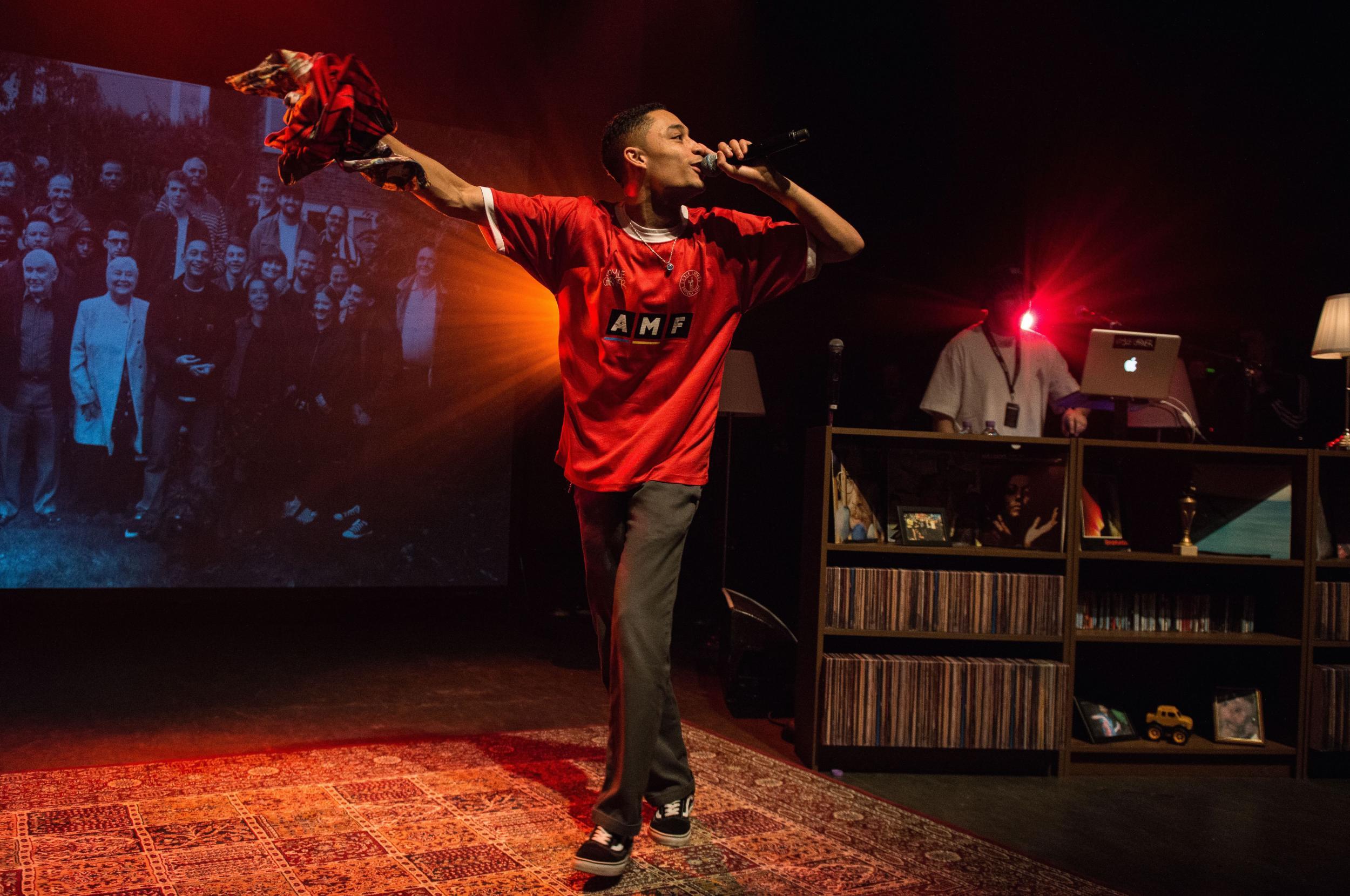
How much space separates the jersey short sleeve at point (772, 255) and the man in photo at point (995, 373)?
2.38m

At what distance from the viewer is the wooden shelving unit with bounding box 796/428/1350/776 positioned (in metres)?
3.50

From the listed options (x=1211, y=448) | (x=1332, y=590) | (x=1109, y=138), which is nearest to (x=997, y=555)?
(x=1211, y=448)

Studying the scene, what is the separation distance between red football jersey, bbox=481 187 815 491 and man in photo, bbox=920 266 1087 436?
2508mm

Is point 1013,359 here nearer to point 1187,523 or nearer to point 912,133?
point 1187,523

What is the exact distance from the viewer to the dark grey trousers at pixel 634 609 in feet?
6.98

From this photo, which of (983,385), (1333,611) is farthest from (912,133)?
(1333,611)

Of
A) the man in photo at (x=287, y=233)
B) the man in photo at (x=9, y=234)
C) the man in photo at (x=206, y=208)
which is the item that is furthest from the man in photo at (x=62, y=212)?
the man in photo at (x=287, y=233)

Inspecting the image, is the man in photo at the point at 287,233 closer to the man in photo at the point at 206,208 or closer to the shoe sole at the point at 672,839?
the man in photo at the point at 206,208

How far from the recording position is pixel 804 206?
2.21m

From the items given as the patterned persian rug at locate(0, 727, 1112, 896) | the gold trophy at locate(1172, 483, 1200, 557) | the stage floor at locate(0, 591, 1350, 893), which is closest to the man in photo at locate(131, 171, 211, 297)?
the stage floor at locate(0, 591, 1350, 893)

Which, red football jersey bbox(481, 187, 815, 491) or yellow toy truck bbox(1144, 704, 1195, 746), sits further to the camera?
yellow toy truck bbox(1144, 704, 1195, 746)

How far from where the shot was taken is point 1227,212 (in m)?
5.67

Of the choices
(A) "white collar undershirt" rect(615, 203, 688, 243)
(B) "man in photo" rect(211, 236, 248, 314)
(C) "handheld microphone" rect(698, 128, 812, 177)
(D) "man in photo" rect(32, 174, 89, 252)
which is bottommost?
(A) "white collar undershirt" rect(615, 203, 688, 243)

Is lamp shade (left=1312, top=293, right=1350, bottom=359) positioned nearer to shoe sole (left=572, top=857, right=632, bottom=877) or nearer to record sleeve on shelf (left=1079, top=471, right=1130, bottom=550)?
record sleeve on shelf (left=1079, top=471, right=1130, bottom=550)
